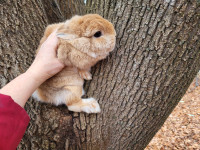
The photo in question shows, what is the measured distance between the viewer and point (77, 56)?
1.70 m

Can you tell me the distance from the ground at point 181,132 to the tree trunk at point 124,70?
3806 millimetres

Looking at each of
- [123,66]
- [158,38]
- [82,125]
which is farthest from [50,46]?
[158,38]

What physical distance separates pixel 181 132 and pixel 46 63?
5.57 meters

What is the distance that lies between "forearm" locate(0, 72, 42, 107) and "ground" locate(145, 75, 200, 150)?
4.80 metres

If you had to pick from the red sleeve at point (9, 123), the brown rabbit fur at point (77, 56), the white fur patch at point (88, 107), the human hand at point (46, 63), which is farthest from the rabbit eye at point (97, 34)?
the red sleeve at point (9, 123)

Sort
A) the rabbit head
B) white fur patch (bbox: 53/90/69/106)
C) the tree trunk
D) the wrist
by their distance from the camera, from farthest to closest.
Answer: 1. white fur patch (bbox: 53/90/69/106)
2. the rabbit head
3. the wrist
4. the tree trunk

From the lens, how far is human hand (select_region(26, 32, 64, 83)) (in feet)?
4.92

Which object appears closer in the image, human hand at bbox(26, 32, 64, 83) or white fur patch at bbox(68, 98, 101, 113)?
human hand at bbox(26, 32, 64, 83)

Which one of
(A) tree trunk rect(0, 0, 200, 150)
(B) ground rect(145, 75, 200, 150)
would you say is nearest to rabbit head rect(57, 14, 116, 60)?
(A) tree trunk rect(0, 0, 200, 150)

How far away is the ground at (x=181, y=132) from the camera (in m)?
4.77

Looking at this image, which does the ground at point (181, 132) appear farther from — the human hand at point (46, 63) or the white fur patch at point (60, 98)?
the human hand at point (46, 63)

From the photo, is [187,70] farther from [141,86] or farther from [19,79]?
[19,79]

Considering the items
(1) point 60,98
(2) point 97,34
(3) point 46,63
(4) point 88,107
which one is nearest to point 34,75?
(3) point 46,63

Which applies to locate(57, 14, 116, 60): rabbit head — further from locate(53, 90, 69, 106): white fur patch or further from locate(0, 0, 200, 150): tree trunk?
locate(53, 90, 69, 106): white fur patch
